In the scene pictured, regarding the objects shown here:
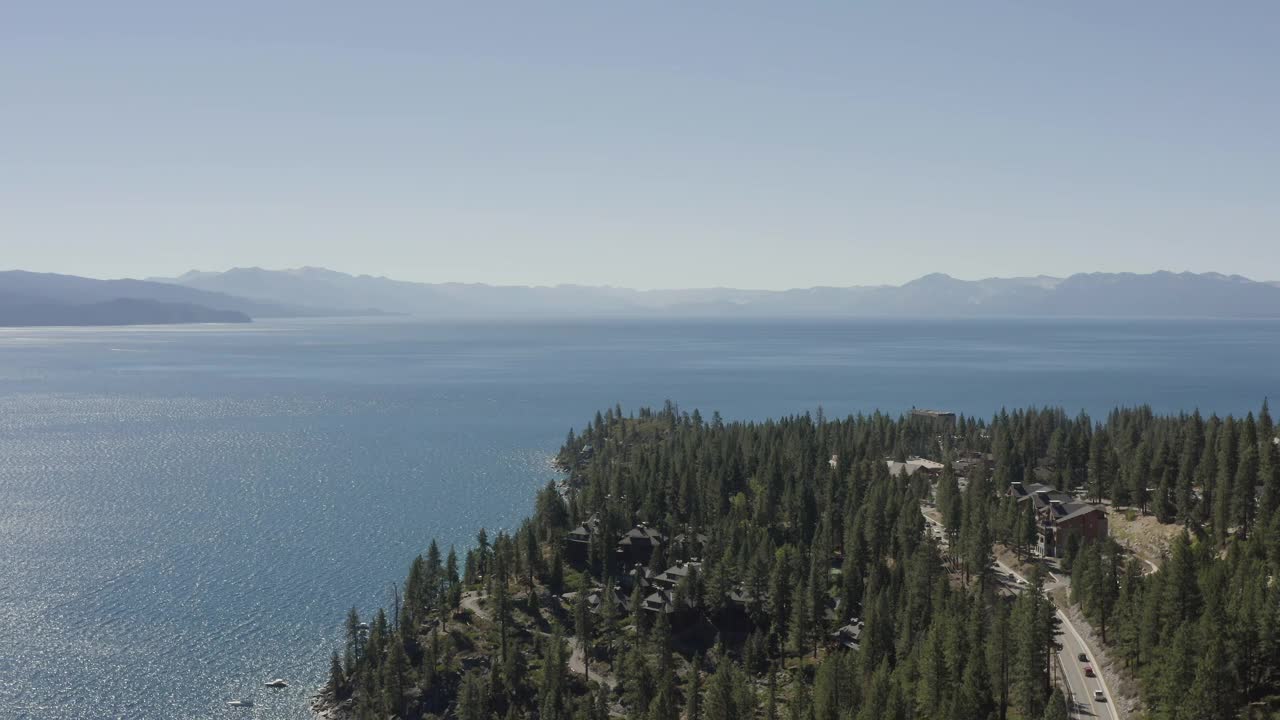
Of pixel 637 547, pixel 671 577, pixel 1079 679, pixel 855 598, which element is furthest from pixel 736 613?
pixel 1079 679

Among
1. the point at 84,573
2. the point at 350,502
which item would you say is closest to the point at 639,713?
the point at 84,573

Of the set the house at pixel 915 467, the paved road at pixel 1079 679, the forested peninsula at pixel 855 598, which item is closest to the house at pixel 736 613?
the forested peninsula at pixel 855 598

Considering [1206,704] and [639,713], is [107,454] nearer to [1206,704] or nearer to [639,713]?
[639,713]

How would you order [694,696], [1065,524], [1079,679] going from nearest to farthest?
[1079,679]
[694,696]
[1065,524]

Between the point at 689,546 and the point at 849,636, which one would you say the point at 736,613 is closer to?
the point at 849,636

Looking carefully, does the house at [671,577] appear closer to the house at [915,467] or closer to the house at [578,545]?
the house at [578,545]

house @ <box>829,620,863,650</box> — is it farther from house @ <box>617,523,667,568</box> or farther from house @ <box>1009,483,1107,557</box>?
house @ <box>1009,483,1107,557</box>

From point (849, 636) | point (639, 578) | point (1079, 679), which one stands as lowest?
point (849, 636)

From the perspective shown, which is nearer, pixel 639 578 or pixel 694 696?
pixel 694 696
